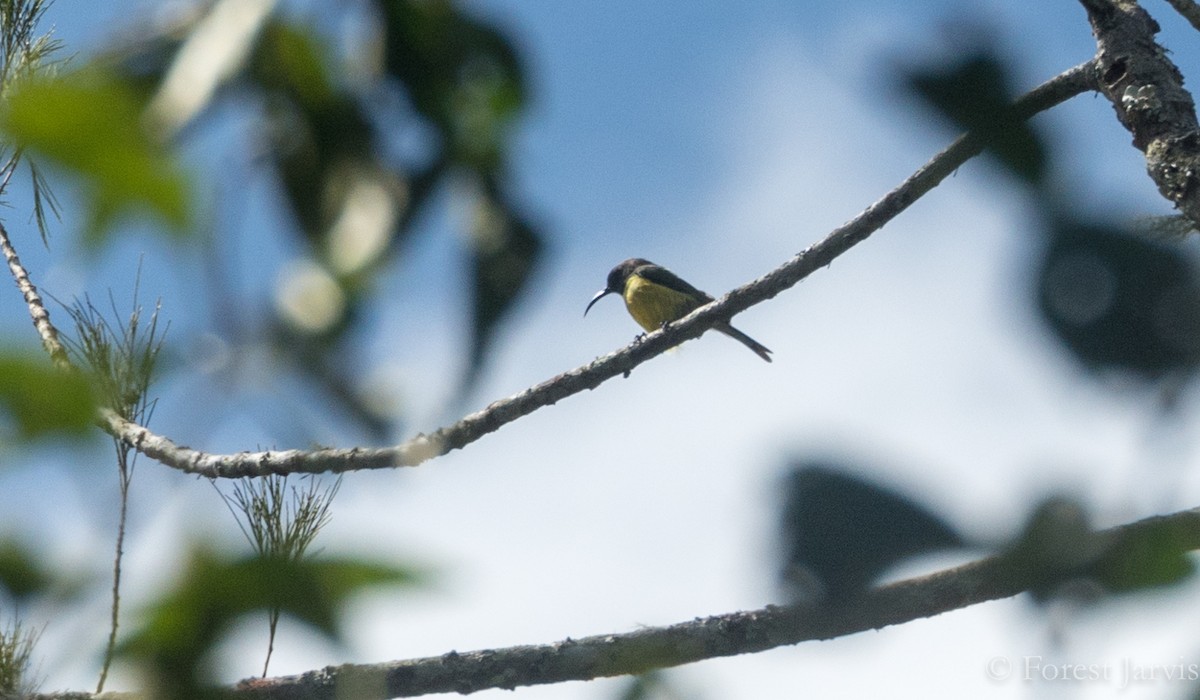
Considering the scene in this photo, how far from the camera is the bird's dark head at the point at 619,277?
8998 millimetres

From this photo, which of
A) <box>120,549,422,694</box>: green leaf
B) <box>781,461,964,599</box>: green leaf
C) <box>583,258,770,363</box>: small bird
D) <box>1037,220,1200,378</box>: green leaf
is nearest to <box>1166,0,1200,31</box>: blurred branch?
<box>1037,220,1200,378</box>: green leaf

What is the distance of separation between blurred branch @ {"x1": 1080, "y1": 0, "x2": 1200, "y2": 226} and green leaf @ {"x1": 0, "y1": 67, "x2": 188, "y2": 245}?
222 cm

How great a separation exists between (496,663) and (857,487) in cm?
239

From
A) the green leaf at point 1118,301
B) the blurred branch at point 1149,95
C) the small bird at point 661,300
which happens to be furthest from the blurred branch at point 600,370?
the small bird at point 661,300

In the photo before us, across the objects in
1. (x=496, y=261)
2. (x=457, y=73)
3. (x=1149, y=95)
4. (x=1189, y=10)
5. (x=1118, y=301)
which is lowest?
(x=1118, y=301)

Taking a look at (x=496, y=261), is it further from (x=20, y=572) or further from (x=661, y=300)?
(x=661, y=300)

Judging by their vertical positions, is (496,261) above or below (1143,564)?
above

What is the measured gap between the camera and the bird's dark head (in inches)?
354

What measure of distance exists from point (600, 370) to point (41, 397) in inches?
118

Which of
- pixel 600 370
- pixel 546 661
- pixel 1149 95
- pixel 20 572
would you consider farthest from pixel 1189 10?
pixel 20 572

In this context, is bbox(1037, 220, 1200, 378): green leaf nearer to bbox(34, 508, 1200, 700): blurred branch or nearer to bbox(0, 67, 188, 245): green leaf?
bbox(0, 67, 188, 245): green leaf

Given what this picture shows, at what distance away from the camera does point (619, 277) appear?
361 inches

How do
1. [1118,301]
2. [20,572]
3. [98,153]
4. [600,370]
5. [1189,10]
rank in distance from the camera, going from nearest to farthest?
[98,153] → [1118,301] → [20,572] → [1189,10] → [600,370]

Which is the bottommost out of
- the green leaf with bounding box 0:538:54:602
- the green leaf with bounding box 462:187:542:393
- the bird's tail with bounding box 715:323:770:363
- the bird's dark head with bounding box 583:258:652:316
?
the green leaf with bounding box 0:538:54:602
